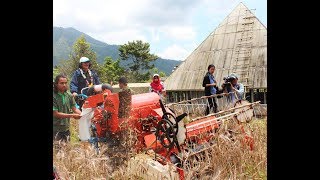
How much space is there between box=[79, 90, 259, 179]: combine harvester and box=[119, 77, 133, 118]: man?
0.21ft

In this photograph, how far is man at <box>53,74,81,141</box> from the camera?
3911 millimetres

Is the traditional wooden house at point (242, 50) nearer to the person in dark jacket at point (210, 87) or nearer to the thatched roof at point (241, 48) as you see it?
the thatched roof at point (241, 48)

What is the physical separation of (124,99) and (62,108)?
2.53 feet

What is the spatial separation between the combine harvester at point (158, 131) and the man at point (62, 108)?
216mm

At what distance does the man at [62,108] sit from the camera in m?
3.91

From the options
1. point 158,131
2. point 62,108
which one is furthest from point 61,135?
point 158,131

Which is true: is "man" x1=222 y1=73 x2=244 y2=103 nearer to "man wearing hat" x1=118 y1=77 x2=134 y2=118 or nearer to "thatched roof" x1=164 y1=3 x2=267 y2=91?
"thatched roof" x1=164 y1=3 x2=267 y2=91

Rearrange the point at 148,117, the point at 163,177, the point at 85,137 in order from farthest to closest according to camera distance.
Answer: the point at 148,117 < the point at 85,137 < the point at 163,177

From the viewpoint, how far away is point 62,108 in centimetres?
396
